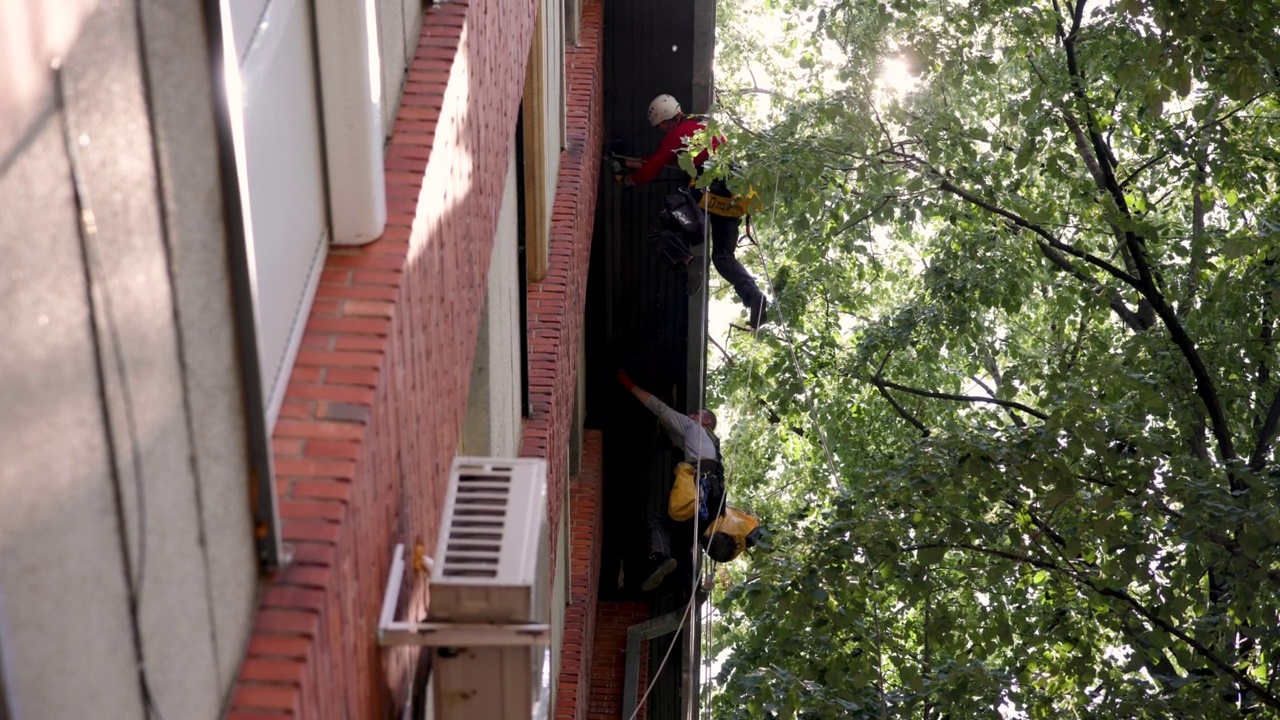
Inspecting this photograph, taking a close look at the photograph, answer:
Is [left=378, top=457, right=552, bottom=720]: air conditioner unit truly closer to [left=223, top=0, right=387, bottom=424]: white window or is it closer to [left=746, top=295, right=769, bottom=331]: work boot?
[left=223, top=0, right=387, bottom=424]: white window

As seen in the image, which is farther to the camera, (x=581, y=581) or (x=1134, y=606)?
(x=581, y=581)

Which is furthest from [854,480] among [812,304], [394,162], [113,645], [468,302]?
[113,645]

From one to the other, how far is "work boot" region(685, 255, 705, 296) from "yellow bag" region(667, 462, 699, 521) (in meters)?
1.91

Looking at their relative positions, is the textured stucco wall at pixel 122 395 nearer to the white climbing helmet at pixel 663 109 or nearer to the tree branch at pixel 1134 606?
the tree branch at pixel 1134 606

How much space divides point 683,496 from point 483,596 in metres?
8.50

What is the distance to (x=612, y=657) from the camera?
43.1ft

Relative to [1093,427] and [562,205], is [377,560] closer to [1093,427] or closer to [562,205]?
[1093,427]

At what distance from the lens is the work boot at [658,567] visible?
445 inches

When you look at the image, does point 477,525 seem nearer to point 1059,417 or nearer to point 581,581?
point 1059,417

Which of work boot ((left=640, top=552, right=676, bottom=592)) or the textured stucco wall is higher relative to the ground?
work boot ((left=640, top=552, right=676, bottom=592))

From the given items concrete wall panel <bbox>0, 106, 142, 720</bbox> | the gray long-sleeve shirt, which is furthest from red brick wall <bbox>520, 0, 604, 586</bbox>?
concrete wall panel <bbox>0, 106, 142, 720</bbox>

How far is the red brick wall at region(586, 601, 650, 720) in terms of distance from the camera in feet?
40.7

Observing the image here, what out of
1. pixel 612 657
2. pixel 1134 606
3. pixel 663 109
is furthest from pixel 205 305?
pixel 612 657

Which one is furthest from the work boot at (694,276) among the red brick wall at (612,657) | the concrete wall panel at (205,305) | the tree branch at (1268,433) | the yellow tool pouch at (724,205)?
the concrete wall panel at (205,305)
